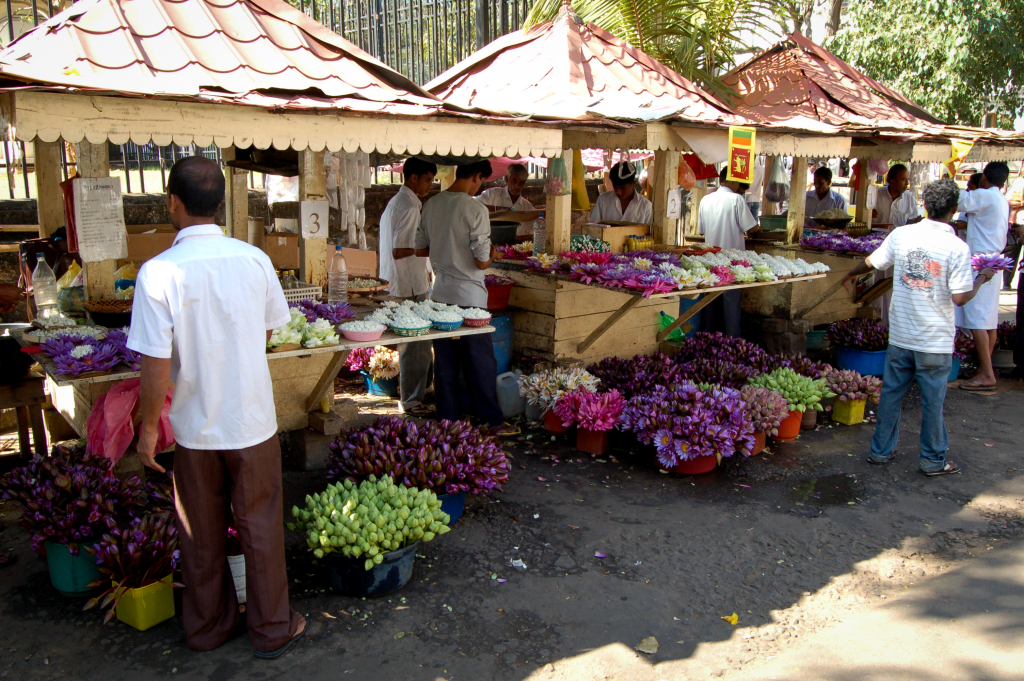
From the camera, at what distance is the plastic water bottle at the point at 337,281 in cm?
506

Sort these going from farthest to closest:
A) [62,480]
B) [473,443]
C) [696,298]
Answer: [696,298]
[473,443]
[62,480]

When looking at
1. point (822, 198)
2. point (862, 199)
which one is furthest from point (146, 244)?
point (822, 198)

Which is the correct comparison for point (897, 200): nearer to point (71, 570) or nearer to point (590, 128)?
point (590, 128)

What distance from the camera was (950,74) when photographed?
12094mm

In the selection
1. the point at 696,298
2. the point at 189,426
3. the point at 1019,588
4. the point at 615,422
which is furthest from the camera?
the point at 696,298

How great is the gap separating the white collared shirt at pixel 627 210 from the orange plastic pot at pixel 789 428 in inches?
132

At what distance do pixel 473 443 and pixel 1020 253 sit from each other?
694cm

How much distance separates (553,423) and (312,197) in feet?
7.83

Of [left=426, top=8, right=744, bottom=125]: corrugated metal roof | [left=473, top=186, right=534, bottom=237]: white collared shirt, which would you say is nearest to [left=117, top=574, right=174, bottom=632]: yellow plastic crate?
[left=426, top=8, right=744, bottom=125]: corrugated metal roof

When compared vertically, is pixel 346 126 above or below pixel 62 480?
above

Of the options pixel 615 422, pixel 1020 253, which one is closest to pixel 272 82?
pixel 615 422

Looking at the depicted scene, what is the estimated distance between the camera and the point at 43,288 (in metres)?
4.70

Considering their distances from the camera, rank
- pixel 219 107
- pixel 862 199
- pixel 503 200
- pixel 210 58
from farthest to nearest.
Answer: pixel 503 200, pixel 862 199, pixel 210 58, pixel 219 107

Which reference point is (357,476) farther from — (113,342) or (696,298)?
(696,298)
